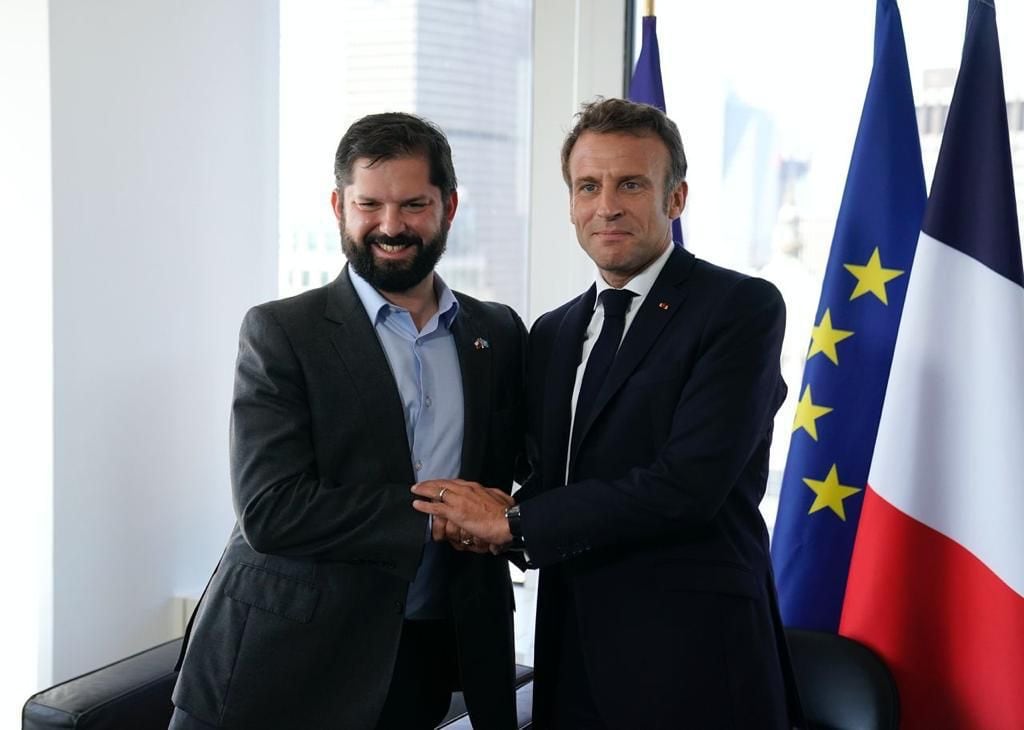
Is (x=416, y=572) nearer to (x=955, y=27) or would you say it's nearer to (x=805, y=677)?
(x=805, y=677)

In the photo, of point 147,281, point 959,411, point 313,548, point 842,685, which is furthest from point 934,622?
point 147,281

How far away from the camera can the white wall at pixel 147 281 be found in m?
2.75

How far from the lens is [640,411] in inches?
79.7

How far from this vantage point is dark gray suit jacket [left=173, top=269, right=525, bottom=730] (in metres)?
1.99

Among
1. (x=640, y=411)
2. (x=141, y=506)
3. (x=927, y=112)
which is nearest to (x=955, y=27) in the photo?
(x=927, y=112)

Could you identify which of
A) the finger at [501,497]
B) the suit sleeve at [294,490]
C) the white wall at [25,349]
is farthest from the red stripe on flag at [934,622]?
the white wall at [25,349]

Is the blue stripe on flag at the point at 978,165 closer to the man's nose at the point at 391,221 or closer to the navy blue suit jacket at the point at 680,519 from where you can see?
the navy blue suit jacket at the point at 680,519

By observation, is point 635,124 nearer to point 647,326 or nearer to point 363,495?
point 647,326

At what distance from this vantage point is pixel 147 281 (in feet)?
9.75

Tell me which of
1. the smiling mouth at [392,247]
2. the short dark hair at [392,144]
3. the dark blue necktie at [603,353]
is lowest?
the dark blue necktie at [603,353]

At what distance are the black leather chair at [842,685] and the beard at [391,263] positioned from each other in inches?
53.5

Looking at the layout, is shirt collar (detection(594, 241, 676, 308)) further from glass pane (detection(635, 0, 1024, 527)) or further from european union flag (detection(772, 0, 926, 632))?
glass pane (detection(635, 0, 1024, 527))

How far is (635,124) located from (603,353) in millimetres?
449

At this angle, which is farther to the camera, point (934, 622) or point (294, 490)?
point (934, 622)
